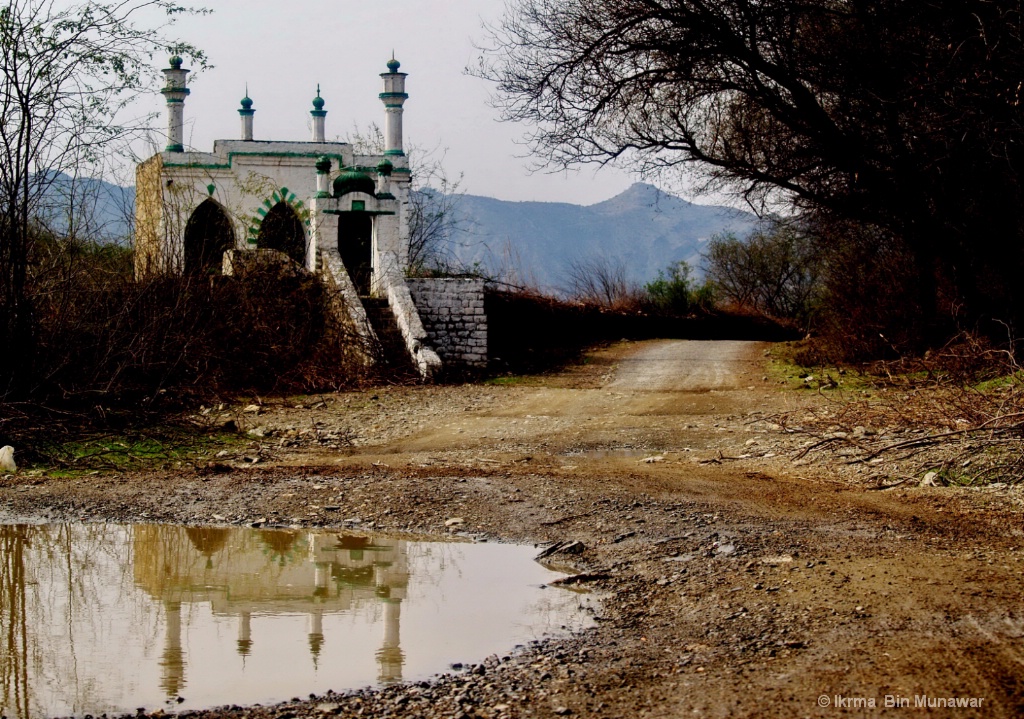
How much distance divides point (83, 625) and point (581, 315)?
20.8 metres

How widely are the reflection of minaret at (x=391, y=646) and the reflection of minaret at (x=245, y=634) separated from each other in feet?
1.92

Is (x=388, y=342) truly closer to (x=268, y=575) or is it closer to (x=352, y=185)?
(x=352, y=185)

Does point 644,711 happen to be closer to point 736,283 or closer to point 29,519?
point 29,519

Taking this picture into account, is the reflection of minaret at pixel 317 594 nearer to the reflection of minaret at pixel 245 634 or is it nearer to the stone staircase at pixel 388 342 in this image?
the reflection of minaret at pixel 245 634

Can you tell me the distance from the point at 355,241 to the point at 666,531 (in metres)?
16.4

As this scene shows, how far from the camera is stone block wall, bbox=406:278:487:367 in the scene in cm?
2000

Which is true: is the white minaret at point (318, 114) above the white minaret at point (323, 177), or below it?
above

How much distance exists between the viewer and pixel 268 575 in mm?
6406

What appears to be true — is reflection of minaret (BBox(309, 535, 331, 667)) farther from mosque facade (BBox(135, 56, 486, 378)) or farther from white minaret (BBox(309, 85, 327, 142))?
white minaret (BBox(309, 85, 327, 142))

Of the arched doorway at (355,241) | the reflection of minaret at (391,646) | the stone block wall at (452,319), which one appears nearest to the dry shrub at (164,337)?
the stone block wall at (452,319)

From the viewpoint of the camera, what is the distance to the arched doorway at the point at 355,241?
71.8 feet

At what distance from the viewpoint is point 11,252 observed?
36.7 feet

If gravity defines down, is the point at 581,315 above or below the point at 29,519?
above

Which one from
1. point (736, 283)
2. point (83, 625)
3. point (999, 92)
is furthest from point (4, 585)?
point (736, 283)
